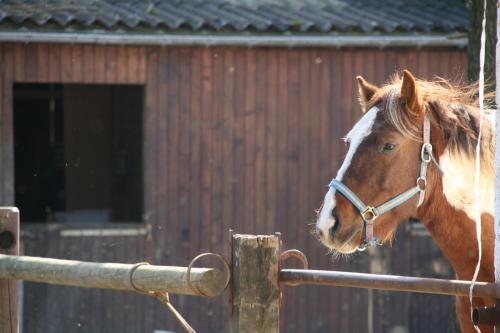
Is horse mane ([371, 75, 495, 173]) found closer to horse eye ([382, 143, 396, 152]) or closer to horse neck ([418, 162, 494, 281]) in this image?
horse eye ([382, 143, 396, 152])

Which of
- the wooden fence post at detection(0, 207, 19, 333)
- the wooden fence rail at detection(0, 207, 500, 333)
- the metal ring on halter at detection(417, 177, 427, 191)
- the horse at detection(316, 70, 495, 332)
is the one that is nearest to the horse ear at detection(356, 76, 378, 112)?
the horse at detection(316, 70, 495, 332)

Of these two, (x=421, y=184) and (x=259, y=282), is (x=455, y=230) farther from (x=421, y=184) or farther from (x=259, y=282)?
(x=259, y=282)

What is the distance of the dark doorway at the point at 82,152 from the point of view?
1181 cm

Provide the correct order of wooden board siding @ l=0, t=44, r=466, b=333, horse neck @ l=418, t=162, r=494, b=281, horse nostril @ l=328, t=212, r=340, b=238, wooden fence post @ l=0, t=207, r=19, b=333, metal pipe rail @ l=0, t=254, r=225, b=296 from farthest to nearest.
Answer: wooden board siding @ l=0, t=44, r=466, b=333 → wooden fence post @ l=0, t=207, r=19, b=333 → horse neck @ l=418, t=162, r=494, b=281 → horse nostril @ l=328, t=212, r=340, b=238 → metal pipe rail @ l=0, t=254, r=225, b=296

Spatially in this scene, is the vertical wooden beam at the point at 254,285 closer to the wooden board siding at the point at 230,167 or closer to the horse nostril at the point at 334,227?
the horse nostril at the point at 334,227

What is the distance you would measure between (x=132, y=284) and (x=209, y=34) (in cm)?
444

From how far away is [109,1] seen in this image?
8.07 meters

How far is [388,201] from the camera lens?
3920mm

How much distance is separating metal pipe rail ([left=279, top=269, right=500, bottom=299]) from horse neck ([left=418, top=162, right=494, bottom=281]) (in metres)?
0.75

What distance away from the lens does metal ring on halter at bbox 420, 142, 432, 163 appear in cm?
391

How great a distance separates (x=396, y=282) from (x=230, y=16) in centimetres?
514

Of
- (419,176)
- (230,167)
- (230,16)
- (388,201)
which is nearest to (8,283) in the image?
(388,201)

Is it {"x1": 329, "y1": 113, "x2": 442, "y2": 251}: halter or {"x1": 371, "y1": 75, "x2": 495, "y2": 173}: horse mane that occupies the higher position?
{"x1": 371, "y1": 75, "x2": 495, "y2": 173}: horse mane

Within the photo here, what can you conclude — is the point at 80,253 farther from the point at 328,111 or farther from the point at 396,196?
the point at 396,196
